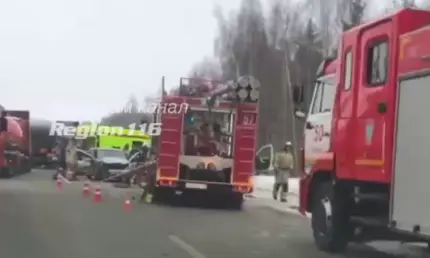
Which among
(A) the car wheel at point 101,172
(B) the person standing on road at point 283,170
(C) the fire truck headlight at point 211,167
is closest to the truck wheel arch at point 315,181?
(C) the fire truck headlight at point 211,167

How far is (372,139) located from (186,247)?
3.50 metres

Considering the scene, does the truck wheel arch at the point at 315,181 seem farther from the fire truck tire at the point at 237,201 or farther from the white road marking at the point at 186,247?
the fire truck tire at the point at 237,201

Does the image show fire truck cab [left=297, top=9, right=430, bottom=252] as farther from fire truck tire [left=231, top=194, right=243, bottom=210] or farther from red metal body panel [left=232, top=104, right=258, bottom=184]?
fire truck tire [left=231, top=194, right=243, bottom=210]

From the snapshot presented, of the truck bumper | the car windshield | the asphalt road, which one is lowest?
the asphalt road

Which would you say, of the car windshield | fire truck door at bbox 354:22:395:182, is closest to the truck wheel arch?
fire truck door at bbox 354:22:395:182

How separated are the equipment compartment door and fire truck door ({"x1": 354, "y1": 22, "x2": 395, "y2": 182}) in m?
0.47

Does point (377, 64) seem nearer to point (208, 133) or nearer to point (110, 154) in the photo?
point (208, 133)


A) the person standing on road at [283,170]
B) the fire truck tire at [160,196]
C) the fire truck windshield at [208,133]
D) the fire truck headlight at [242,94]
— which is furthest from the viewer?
the person standing on road at [283,170]

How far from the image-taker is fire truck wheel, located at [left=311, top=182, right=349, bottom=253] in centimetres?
1242

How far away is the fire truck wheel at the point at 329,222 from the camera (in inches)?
489

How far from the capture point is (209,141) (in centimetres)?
2262

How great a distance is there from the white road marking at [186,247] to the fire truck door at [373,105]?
8.27ft

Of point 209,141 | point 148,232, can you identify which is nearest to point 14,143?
point 209,141

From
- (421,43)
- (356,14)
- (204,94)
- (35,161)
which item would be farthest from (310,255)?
(35,161)
